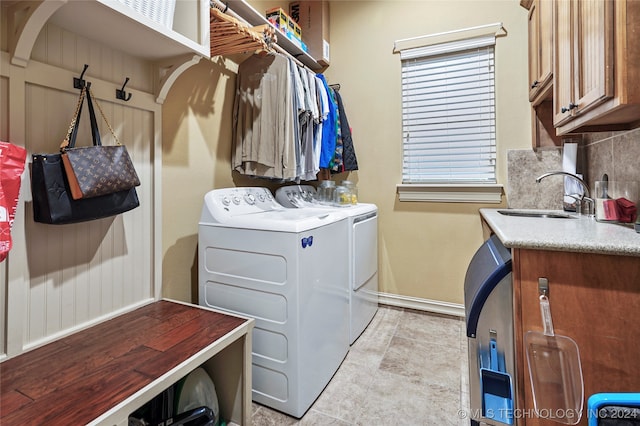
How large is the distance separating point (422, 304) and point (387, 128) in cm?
156

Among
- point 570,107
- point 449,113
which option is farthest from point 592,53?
point 449,113

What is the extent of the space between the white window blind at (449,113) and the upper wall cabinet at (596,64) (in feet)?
2.92

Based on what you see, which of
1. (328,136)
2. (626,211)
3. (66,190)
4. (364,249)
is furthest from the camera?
(328,136)

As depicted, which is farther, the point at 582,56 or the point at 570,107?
the point at 570,107

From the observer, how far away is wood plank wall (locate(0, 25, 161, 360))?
1.07 m

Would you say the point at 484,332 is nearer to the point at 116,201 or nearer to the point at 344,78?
the point at 116,201

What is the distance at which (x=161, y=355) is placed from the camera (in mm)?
1091

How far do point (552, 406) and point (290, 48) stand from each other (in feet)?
8.62

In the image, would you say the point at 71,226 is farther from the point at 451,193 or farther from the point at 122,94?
the point at 451,193

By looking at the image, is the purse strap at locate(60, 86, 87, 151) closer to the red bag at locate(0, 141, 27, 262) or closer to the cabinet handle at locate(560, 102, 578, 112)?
the red bag at locate(0, 141, 27, 262)

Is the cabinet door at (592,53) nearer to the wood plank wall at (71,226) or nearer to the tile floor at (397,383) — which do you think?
the tile floor at (397,383)

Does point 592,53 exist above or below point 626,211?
above

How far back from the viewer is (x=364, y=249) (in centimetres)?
236

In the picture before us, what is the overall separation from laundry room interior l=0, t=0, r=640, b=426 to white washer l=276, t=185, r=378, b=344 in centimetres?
3
